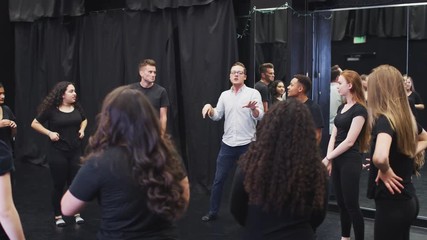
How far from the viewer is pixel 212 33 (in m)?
6.26

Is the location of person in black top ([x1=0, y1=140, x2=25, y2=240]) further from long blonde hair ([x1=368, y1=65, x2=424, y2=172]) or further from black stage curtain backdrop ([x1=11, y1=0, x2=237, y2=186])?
black stage curtain backdrop ([x1=11, y1=0, x2=237, y2=186])

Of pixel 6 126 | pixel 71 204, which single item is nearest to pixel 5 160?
pixel 71 204

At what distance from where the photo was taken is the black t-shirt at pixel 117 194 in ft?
5.87

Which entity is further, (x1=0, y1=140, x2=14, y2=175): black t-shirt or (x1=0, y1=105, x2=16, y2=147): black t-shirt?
(x1=0, y1=105, x2=16, y2=147): black t-shirt

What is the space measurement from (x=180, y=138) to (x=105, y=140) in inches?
193

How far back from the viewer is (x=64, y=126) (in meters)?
4.80

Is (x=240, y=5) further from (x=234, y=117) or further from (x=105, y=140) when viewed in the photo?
(x=105, y=140)

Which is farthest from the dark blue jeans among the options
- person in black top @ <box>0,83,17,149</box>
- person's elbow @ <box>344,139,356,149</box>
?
person in black top @ <box>0,83,17,149</box>

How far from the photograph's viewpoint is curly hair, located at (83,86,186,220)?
1798 millimetres

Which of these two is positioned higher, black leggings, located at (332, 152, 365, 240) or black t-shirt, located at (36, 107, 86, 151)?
black t-shirt, located at (36, 107, 86, 151)

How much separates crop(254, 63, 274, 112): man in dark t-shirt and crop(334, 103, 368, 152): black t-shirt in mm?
1625

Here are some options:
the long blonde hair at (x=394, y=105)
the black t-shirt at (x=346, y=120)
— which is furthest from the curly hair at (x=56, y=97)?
the long blonde hair at (x=394, y=105)

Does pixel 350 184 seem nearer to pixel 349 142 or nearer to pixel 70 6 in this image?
pixel 349 142

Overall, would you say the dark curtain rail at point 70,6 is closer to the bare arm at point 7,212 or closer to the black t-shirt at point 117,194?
the bare arm at point 7,212
